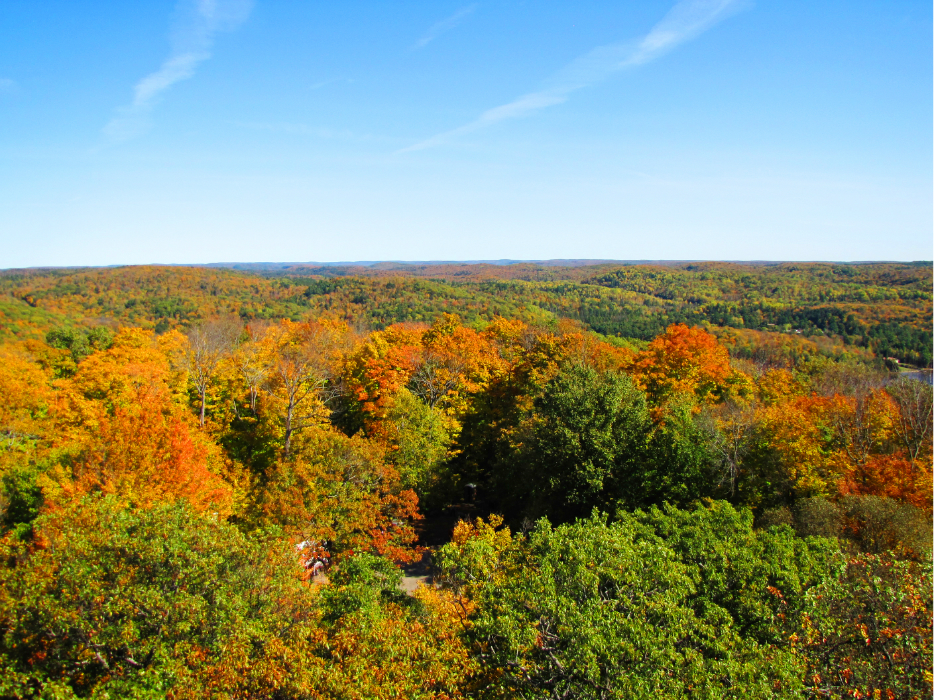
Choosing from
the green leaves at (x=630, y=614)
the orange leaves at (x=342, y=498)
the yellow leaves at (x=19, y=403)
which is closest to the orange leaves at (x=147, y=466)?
the orange leaves at (x=342, y=498)

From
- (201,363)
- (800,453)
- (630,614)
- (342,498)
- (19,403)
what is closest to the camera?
(630,614)

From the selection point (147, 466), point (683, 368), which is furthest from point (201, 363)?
point (683, 368)

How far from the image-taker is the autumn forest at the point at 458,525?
9891mm

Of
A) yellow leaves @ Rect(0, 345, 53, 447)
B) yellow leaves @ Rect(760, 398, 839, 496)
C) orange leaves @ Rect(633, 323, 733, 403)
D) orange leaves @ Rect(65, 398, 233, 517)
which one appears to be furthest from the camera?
orange leaves @ Rect(633, 323, 733, 403)

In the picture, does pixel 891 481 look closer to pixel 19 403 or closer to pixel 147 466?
pixel 147 466

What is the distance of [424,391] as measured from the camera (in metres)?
33.1

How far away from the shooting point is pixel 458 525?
64.3 feet

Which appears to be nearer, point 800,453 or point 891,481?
point 891,481

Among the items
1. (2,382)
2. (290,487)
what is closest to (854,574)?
(290,487)

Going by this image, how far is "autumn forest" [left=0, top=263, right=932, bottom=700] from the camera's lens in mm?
9891

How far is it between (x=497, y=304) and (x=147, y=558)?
109 metres

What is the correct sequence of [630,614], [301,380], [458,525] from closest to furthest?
[630,614]
[458,525]
[301,380]

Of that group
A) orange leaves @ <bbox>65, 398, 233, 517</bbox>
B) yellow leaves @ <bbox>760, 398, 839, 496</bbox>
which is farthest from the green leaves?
orange leaves @ <bbox>65, 398, 233, 517</bbox>

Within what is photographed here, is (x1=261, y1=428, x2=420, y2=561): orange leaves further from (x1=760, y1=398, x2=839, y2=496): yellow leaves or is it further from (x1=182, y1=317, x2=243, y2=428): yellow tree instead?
(x1=760, y1=398, x2=839, y2=496): yellow leaves
